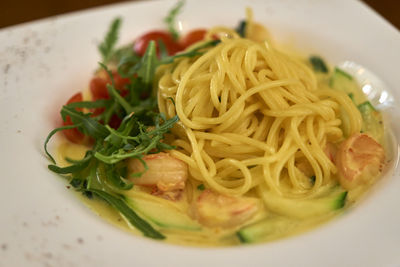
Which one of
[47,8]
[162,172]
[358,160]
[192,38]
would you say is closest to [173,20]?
[192,38]

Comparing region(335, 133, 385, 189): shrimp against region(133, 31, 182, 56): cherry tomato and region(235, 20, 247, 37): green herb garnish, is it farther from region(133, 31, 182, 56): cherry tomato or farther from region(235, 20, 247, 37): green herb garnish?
region(133, 31, 182, 56): cherry tomato

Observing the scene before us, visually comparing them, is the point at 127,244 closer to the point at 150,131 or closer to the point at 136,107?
the point at 150,131

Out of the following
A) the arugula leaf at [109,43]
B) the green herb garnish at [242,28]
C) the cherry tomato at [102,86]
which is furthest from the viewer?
the green herb garnish at [242,28]

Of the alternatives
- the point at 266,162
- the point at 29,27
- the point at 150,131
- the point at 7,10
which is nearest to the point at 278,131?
the point at 266,162

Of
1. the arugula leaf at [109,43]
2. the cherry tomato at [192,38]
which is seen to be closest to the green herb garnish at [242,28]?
the cherry tomato at [192,38]

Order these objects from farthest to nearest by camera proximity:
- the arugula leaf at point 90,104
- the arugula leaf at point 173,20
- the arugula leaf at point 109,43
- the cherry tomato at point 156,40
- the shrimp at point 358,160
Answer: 1. the arugula leaf at point 173,20
2. the cherry tomato at point 156,40
3. the arugula leaf at point 109,43
4. the arugula leaf at point 90,104
5. the shrimp at point 358,160

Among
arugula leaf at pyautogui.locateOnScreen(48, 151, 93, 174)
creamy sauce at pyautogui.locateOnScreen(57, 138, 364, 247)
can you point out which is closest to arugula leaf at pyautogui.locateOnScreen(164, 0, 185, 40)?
arugula leaf at pyautogui.locateOnScreen(48, 151, 93, 174)

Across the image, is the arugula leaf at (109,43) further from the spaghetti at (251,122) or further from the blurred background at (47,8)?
the blurred background at (47,8)
